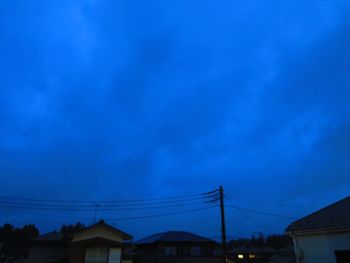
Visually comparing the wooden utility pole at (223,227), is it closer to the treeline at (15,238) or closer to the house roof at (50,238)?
the house roof at (50,238)

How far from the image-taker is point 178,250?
4284 cm

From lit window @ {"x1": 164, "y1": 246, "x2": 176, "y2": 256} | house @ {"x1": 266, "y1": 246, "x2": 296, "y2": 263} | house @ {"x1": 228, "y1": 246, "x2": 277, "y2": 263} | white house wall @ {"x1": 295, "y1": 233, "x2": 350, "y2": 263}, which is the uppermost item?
house @ {"x1": 228, "y1": 246, "x2": 277, "y2": 263}

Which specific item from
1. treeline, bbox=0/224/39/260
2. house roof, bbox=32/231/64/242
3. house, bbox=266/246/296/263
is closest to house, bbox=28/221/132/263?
house roof, bbox=32/231/64/242

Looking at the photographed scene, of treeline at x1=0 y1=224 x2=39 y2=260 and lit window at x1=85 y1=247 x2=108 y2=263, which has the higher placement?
treeline at x1=0 y1=224 x2=39 y2=260

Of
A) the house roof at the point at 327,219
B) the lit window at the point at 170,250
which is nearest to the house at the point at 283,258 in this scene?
the lit window at the point at 170,250

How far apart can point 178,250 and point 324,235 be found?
1305 inches

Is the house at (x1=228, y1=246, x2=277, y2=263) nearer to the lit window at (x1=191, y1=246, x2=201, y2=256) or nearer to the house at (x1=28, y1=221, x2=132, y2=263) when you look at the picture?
the lit window at (x1=191, y1=246, x2=201, y2=256)

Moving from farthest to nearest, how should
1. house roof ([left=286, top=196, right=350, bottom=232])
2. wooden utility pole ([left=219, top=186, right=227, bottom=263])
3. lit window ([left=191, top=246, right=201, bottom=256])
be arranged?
lit window ([left=191, top=246, right=201, bottom=256]) → wooden utility pole ([left=219, top=186, right=227, bottom=263]) → house roof ([left=286, top=196, right=350, bottom=232])

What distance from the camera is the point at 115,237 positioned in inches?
1208

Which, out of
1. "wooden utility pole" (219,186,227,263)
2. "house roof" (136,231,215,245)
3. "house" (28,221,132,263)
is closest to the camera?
"wooden utility pole" (219,186,227,263)

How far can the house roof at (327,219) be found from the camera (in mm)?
12195

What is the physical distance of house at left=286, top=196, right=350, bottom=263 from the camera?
12.0 metres

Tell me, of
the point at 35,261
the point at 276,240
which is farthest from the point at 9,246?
the point at 276,240

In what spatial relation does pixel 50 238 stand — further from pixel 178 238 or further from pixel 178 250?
pixel 178 238
